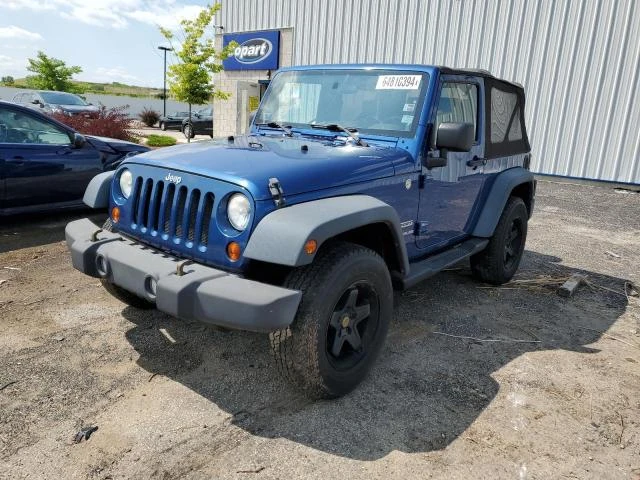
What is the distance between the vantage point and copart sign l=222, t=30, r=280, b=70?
16.4m

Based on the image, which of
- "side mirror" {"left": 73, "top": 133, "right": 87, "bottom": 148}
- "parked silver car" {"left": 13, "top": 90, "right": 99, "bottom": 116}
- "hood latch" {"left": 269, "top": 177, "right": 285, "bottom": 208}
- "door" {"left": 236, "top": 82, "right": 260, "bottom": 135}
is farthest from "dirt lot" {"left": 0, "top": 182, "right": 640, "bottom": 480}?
"door" {"left": 236, "top": 82, "right": 260, "bottom": 135}

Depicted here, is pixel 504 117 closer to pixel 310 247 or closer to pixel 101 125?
pixel 310 247

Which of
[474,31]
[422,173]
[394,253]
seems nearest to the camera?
[394,253]

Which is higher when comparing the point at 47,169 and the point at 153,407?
the point at 47,169

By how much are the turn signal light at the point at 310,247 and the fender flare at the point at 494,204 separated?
2.43 metres

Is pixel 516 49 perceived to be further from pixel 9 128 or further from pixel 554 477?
pixel 554 477

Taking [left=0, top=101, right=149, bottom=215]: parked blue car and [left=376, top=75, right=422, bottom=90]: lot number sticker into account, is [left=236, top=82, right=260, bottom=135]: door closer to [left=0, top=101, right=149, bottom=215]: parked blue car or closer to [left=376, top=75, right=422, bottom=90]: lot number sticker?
[left=0, top=101, right=149, bottom=215]: parked blue car

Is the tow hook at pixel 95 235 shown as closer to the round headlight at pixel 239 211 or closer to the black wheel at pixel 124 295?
the black wheel at pixel 124 295

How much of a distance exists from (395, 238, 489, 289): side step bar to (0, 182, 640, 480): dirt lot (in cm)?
50

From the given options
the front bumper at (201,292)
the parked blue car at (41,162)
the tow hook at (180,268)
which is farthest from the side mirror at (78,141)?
the tow hook at (180,268)

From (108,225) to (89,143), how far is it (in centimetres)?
356

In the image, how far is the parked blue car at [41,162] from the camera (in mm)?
5562

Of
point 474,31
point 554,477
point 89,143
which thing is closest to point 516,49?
point 474,31

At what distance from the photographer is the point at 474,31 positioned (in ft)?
40.9
